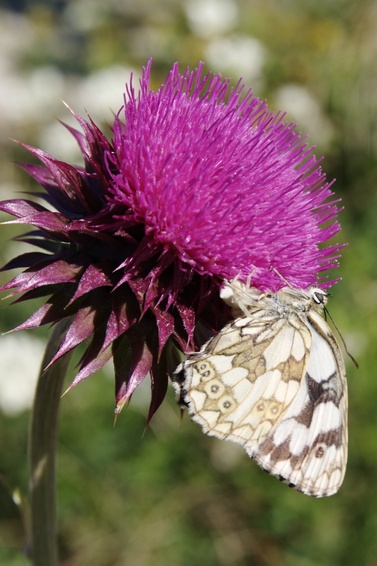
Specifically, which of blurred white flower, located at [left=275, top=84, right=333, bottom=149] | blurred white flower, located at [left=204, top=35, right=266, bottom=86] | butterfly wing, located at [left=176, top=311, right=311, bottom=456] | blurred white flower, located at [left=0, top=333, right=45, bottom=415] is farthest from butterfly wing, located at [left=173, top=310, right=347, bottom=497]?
blurred white flower, located at [left=204, top=35, right=266, bottom=86]

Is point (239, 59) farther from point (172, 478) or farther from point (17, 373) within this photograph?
point (172, 478)

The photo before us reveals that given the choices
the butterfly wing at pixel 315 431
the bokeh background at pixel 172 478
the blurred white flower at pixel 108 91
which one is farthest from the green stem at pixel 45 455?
the blurred white flower at pixel 108 91

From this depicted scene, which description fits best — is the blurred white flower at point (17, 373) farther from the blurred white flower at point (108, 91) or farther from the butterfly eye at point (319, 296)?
the blurred white flower at point (108, 91)

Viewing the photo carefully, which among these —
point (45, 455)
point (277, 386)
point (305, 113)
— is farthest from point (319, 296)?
point (305, 113)

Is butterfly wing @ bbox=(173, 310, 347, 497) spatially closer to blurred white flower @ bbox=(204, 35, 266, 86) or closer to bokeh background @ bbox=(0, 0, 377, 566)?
bokeh background @ bbox=(0, 0, 377, 566)

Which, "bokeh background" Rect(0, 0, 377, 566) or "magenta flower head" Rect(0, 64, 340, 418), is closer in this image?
"magenta flower head" Rect(0, 64, 340, 418)
